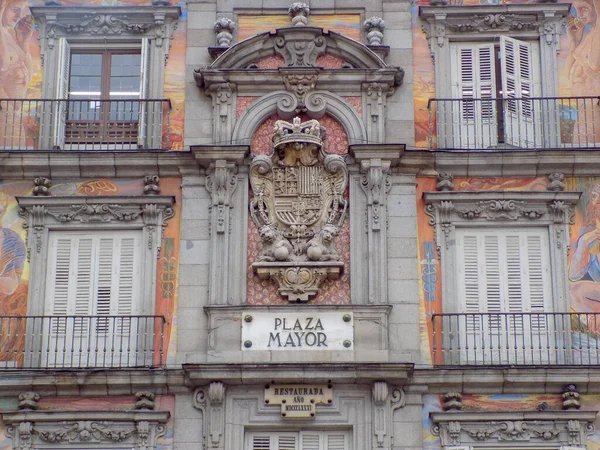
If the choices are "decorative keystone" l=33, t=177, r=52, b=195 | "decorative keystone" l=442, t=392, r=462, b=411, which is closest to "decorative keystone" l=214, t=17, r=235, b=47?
"decorative keystone" l=33, t=177, r=52, b=195

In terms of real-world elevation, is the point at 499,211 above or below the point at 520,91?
below

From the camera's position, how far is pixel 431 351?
23484 millimetres

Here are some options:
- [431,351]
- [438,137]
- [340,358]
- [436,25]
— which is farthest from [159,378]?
[436,25]

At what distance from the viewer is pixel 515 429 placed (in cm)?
2281

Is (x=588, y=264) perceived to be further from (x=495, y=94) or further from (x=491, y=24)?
(x=491, y=24)

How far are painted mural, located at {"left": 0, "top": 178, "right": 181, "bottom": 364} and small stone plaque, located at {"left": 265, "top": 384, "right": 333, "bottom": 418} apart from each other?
1724 millimetres

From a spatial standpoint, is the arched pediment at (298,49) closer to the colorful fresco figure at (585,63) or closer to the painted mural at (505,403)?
the colorful fresco figure at (585,63)

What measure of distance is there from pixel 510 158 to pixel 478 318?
2.72 m

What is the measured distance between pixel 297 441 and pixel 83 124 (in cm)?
659

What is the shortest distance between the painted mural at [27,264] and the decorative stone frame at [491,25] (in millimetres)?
5113

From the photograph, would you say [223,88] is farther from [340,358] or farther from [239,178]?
[340,358]

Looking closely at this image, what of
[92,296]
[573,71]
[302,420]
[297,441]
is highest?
[573,71]

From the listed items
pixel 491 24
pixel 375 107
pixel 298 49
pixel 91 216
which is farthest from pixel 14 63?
pixel 491 24

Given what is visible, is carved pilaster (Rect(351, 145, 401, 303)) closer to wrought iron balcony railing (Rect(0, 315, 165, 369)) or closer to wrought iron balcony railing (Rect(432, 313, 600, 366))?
wrought iron balcony railing (Rect(432, 313, 600, 366))
